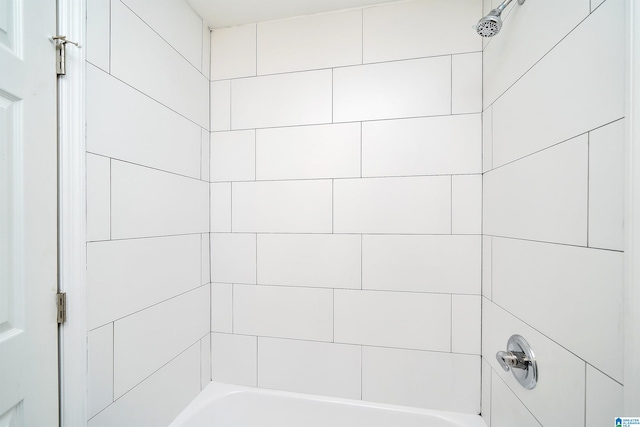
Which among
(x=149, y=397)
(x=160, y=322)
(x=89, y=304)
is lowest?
(x=149, y=397)

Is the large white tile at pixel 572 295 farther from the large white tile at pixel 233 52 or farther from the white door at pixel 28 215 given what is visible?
the large white tile at pixel 233 52

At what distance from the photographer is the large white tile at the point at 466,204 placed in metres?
1.20

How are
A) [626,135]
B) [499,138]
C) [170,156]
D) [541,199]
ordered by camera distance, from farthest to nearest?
1. [170,156]
2. [499,138]
3. [541,199]
4. [626,135]

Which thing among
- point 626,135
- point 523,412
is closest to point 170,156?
point 626,135

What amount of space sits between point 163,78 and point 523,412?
1.79m

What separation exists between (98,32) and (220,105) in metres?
Result: 0.61

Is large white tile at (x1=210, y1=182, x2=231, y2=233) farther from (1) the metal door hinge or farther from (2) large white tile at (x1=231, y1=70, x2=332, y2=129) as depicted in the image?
(1) the metal door hinge

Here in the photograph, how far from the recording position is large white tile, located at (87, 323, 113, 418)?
82cm

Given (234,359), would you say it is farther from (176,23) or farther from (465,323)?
(176,23)

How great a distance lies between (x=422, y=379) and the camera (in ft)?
4.04

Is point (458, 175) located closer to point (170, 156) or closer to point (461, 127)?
point (461, 127)

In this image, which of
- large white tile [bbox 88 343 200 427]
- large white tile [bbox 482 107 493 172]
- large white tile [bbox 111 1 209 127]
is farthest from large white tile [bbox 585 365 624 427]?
large white tile [bbox 111 1 209 127]

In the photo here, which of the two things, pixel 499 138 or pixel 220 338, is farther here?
pixel 220 338

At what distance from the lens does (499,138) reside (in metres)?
1.04
